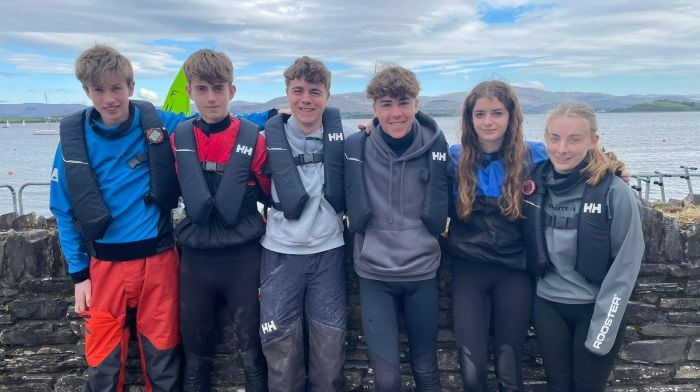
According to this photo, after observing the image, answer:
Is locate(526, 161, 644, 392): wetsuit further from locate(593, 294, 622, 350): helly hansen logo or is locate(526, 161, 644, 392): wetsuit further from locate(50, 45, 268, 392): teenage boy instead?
locate(50, 45, 268, 392): teenage boy

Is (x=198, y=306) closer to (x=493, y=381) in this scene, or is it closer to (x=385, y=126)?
(x=385, y=126)

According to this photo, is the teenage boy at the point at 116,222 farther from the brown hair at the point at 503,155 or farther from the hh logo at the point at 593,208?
the hh logo at the point at 593,208

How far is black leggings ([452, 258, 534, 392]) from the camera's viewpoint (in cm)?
344

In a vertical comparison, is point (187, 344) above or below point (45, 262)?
below

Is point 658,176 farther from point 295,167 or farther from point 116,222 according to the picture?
point 116,222

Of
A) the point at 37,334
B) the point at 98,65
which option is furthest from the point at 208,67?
the point at 37,334

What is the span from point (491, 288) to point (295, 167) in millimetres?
1509

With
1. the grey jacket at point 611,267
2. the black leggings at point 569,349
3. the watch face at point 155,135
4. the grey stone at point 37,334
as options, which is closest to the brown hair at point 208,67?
the watch face at point 155,135

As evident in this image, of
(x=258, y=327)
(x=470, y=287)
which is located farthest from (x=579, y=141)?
(x=258, y=327)

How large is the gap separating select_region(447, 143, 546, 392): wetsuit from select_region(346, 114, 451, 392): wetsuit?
0.19 metres

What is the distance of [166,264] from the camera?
3.57 meters

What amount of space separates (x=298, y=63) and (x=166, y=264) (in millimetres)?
1601

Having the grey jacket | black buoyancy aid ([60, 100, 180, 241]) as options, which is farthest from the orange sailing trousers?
the grey jacket

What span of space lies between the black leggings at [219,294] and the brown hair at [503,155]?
4.74 ft
